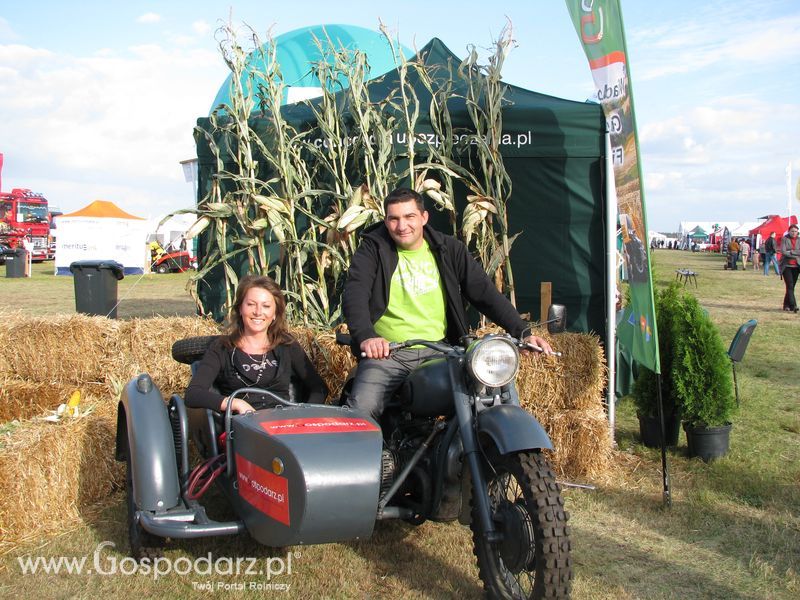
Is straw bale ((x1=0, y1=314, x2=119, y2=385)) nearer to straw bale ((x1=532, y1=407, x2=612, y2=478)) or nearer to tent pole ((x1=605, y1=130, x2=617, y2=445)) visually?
straw bale ((x1=532, y1=407, x2=612, y2=478))

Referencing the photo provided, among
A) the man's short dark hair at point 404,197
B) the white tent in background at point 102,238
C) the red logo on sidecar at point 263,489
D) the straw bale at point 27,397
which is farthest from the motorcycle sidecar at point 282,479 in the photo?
the white tent in background at point 102,238

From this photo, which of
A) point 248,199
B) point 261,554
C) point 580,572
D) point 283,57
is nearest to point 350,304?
point 261,554

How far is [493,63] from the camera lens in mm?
5504

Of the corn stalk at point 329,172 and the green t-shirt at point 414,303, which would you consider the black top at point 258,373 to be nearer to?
the green t-shirt at point 414,303

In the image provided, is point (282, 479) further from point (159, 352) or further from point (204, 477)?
point (159, 352)

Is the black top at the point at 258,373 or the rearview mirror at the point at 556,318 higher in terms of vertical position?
the rearview mirror at the point at 556,318

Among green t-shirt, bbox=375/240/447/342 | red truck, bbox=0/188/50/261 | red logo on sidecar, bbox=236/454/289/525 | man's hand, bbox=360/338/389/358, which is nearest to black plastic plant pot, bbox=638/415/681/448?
green t-shirt, bbox=375/240/447/342

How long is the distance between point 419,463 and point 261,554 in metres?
0.92

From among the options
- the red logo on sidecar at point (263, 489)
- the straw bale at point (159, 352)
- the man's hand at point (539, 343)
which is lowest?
the red logo on sidecar at point (263, 489)

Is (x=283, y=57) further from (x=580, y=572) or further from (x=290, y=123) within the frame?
(x=580, y=572)

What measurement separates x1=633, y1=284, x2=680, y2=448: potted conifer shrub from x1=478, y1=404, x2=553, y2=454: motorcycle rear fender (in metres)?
2.49

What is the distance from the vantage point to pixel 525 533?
2650 millimetres

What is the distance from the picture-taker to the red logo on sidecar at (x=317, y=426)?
8.87 ft

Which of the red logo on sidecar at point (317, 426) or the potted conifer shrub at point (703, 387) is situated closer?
the red logo on sidecar at point (317, 426)
